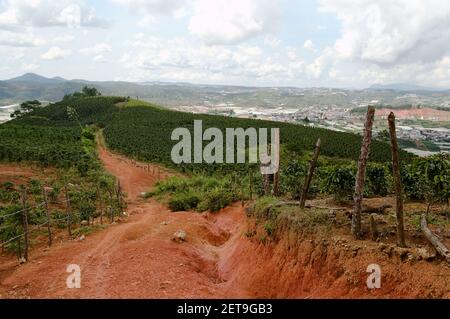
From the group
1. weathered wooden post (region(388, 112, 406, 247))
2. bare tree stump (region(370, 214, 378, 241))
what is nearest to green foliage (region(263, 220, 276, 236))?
bare tree stump (region(370, 214, 378, 241))

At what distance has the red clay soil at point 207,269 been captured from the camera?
7.92m

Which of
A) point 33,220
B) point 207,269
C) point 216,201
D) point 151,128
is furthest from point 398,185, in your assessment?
point 151,128

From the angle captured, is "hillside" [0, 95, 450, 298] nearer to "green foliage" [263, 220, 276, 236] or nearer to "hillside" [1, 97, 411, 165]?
"green foliage" [263, 220, 276, 236]

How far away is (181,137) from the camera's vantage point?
55375mm

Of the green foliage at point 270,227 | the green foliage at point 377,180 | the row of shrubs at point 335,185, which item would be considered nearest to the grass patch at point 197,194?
the row of shrubs at point 335,185

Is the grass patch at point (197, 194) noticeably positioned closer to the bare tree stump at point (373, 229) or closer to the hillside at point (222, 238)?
the hillside at point (222, 238)

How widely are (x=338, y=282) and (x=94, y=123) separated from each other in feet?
221

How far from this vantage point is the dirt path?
10109 millimetres

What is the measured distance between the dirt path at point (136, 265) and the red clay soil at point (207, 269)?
1.0 inches

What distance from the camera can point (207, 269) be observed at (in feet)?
41.3

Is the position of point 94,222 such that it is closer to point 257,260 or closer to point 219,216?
point 219,216

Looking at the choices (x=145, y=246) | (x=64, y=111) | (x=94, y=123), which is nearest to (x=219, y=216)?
(x=145, y=246)

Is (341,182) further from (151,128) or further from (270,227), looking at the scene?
(151,128)

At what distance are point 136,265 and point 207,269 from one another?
7.42ft
